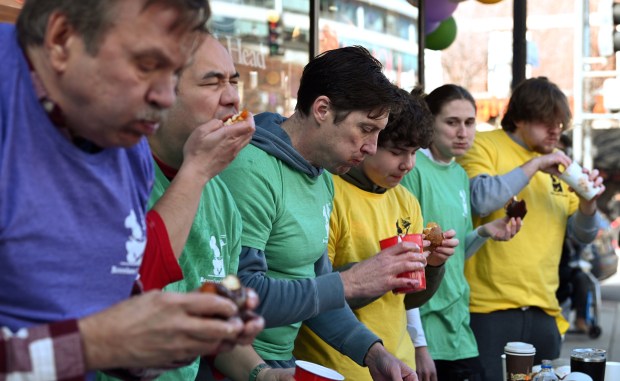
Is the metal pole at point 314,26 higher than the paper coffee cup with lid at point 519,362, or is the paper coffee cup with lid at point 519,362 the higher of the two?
the metal pole at point 314,26

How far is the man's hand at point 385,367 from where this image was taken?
2.90m

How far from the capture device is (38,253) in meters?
1.46

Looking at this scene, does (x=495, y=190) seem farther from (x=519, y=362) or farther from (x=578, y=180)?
(x=519, y=362)

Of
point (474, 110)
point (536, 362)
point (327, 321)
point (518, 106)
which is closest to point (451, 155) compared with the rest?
point (474, 110)

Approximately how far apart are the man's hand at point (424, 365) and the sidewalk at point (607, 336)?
471cm

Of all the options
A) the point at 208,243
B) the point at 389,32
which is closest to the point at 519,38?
the point at 389,32

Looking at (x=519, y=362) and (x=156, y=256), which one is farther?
(x=519, y=362)

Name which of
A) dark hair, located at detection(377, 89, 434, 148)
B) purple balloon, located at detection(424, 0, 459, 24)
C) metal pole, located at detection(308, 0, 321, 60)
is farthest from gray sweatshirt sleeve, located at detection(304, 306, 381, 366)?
purple balloon, located at detection(424, 0, 459, 24)

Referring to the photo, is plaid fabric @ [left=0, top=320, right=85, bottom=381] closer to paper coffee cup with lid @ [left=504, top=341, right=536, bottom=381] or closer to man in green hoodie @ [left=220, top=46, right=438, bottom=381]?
man in green hoodie @ [left=220, top=46, right=438, bottom=381]

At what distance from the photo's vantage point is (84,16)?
1388mm

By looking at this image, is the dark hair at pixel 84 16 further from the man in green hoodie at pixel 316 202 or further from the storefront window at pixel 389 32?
the storefront window at pixel 389 32

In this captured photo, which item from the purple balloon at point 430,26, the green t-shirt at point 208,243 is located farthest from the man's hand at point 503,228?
the purple balloon at point 430,26

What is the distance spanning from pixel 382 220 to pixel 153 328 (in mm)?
2255

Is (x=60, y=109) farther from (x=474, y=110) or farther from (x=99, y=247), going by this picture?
(x=474, y=110)
